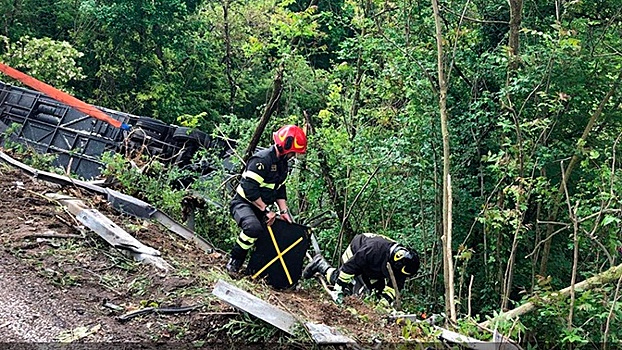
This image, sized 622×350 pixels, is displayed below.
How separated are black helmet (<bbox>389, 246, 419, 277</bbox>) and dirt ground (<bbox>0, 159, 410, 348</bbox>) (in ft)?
2.84

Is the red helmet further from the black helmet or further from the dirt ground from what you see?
the black helmet

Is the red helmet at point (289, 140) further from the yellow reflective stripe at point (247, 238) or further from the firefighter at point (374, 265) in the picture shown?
the firefighter at point (374, 265)

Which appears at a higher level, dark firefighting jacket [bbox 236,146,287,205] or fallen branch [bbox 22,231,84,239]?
dark firefighting jacket [bbox 236,146,287,205]

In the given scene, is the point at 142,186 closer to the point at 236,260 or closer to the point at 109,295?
the point at 236,260

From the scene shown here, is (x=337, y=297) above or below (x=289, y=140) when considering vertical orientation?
below

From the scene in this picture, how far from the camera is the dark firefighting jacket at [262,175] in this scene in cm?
615

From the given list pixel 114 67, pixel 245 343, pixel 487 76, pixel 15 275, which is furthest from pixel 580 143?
pixel 114 67

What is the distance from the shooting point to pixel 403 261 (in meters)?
6.71

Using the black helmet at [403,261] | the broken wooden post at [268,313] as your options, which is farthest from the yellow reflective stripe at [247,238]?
the broken wooden post at [268,313]

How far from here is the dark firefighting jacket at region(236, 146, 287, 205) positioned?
6.15m

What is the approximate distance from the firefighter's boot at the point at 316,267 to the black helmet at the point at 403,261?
95 cm

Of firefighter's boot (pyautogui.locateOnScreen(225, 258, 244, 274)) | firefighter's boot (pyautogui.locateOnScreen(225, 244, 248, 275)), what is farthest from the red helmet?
firefighter's boot (pyautogui.locateOnScreen(225, 258, 244, 274))

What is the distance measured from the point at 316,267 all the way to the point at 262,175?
1751mm

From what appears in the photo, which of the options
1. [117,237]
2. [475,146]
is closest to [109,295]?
[117,237]
